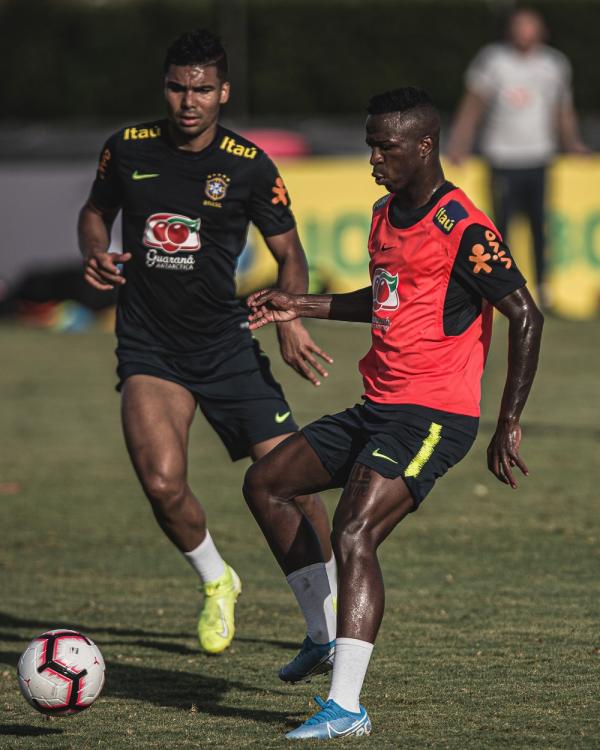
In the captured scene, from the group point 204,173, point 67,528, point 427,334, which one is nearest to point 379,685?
point 427,334

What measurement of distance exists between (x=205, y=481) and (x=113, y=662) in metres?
3.90

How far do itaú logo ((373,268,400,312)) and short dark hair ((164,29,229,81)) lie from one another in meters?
1.56

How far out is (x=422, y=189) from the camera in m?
5.48

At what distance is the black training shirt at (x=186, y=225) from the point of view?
6.76m

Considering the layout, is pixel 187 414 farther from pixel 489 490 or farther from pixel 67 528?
pixel 489 490

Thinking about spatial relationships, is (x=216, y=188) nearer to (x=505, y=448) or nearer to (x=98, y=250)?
(x=98, y=250)

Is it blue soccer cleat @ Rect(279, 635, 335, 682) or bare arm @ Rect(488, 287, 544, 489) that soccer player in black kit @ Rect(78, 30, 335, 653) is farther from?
bare arm @ Rect(488, 287, 544, 489)

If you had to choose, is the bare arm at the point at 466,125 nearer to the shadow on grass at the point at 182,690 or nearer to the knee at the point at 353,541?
the shadow on grass at the point at 182,690

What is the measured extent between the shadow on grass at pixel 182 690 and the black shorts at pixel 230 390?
1042 millimetres

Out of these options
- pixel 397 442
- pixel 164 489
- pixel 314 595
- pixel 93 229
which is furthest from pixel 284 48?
pixel 397 442

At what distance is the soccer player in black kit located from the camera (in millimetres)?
6660

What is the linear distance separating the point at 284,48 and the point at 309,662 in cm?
2954

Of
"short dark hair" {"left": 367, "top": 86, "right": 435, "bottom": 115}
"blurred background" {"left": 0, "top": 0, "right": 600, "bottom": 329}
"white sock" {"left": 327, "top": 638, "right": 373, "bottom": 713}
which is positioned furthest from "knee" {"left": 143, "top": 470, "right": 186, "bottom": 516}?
"blurred background" {"left": 0, "top": 0, "right": 600, "bottom": 329}

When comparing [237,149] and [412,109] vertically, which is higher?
[412,109]
